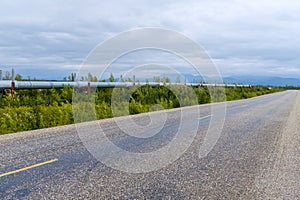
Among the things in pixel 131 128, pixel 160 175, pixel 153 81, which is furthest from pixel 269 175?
pixel 153 81

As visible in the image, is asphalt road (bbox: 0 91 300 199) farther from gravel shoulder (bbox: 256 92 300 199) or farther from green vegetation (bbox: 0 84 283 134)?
green vegetation (bbox: 0 84 283 134)

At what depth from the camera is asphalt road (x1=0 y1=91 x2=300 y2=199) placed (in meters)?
4.39

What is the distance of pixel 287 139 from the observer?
8938mm

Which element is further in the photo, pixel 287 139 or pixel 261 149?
pixel 287 139

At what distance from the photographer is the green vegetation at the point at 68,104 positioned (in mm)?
10891

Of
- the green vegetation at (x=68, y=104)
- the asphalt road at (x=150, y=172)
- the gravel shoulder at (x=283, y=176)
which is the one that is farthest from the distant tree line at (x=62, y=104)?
the gravel shoulder at (x=283, y=176)

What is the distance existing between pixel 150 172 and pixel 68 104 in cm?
946

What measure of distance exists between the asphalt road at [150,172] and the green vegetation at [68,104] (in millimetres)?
2391

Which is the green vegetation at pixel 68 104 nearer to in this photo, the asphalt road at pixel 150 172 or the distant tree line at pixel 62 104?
the distant tree line at pixel 62 104

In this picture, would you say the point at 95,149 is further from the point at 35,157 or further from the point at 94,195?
the point at 94,195

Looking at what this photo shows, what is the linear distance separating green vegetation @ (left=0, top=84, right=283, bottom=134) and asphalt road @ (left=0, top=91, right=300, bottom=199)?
2391 millimetres

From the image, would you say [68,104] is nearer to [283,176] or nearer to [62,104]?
[62,104]

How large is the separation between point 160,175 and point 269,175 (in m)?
1.80

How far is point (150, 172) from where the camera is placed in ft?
17.7
